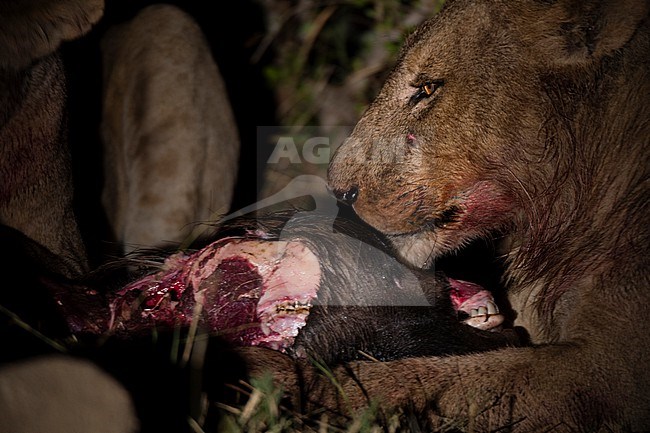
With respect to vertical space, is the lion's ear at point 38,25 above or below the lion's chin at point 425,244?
above

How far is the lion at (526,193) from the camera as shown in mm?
2607

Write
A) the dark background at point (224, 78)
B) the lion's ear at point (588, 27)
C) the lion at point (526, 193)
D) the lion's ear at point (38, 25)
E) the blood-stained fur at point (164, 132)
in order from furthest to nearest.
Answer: the blood-stained fur at point (164, 132) < the dark background at point (224, 78) < the lion's ear at point (38, 25) < the lion's ear at point (588, 27) < the lion at point (526, 193)

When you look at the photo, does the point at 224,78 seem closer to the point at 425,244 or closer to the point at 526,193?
the point at 425,244

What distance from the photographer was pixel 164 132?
4.36 m

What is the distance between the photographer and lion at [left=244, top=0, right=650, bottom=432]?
261 cm

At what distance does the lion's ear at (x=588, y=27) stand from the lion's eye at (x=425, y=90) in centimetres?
37

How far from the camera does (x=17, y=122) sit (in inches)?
126

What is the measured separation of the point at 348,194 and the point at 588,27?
96 centimetres

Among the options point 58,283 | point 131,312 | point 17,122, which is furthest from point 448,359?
point 17,122

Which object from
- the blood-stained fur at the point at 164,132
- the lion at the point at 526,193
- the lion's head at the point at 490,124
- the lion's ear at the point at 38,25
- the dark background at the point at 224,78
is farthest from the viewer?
the blood-stained fur at the point at 164,132

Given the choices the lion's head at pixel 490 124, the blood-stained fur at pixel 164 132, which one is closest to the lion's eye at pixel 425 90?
the lion's head at pixel 490 124

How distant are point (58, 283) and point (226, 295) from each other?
0.51 m

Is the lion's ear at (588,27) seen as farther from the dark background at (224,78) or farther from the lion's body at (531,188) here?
the dark background at (224,78)

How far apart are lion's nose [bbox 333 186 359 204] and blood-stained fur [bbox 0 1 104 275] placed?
41.1 inches
